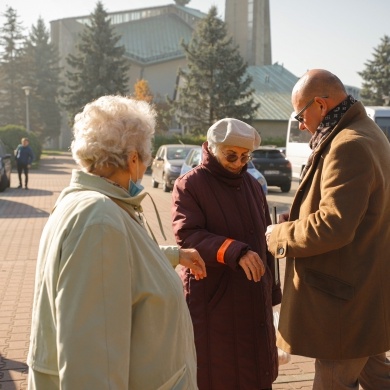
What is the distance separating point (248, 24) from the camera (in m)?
70.1

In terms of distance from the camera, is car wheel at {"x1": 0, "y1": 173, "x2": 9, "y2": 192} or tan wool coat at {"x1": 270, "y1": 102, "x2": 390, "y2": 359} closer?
tan wool coat at {"x1": 270, "y1": 102, "x2": 390, "y2": 359}

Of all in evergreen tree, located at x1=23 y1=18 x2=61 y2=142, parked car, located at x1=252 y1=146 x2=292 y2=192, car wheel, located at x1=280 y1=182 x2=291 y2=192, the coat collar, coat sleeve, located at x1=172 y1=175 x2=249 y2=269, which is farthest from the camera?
evergreen tree, located at x1=23 y1=18 x2=61 y2=142

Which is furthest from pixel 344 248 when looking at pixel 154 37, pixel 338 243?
pixel 154 37

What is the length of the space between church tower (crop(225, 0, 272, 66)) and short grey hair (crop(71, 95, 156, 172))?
68.0 m

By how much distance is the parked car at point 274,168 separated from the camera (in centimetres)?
2444

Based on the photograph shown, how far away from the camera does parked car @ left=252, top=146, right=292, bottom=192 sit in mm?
24438

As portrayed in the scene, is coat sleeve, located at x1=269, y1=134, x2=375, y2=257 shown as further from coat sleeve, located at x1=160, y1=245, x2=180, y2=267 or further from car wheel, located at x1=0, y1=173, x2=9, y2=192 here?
car wheel, located at x1=0, y1=173, x2=9, y2=192

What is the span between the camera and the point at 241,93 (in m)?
49.2

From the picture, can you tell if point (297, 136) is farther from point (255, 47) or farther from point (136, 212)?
point (255, 47)

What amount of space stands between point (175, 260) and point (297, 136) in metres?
25.8

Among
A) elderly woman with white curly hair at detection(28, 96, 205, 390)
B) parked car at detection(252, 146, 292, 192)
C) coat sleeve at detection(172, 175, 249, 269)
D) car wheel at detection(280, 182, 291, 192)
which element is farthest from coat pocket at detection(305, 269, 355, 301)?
car wheel at detection(280, 182, 291, 192)

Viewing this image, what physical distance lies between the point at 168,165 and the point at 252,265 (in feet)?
67.8

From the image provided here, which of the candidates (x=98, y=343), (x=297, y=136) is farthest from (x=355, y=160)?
(x=297, y=136)

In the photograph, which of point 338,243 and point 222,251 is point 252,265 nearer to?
point 222,251
